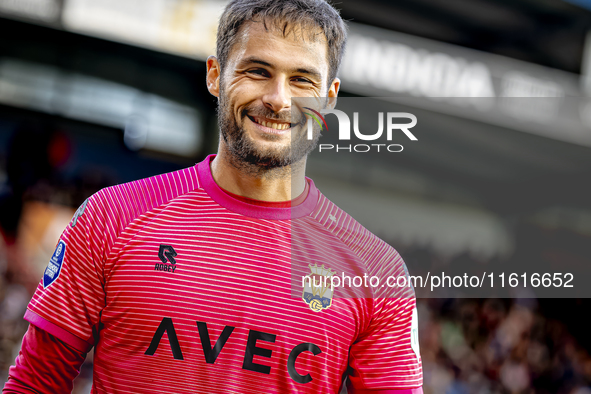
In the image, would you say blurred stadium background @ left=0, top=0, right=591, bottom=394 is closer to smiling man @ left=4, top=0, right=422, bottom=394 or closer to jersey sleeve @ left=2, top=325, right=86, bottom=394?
jersey sleeve @ left=2, top=325, right=86, bottom=394

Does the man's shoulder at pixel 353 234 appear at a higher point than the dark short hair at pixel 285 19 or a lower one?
lower

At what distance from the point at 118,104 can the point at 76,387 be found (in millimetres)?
3463

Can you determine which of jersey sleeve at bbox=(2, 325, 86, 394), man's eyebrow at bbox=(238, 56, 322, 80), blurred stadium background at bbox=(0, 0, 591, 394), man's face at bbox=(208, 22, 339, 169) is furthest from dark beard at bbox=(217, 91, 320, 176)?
blurred stadium background at bbox=(0, 0, 591, 394)

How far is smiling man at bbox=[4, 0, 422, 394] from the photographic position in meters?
1.43

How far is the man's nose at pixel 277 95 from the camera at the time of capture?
1.45m

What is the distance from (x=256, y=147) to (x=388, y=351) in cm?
67

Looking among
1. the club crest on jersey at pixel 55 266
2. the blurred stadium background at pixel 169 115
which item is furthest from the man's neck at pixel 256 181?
the blurred stadium background at pixel 169 115

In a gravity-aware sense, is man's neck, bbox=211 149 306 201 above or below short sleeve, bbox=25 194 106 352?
above

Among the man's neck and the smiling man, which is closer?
the smiling man

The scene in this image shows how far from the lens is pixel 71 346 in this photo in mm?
1462

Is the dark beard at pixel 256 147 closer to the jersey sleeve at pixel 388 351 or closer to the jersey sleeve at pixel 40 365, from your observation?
the jersey sleeve at pixel 388 351

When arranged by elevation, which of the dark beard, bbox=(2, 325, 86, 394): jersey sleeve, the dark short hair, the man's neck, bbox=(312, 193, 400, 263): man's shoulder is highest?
the dark short hair

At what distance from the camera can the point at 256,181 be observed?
1564mm

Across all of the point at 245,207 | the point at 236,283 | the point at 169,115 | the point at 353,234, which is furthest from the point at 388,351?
the point at 169,115
